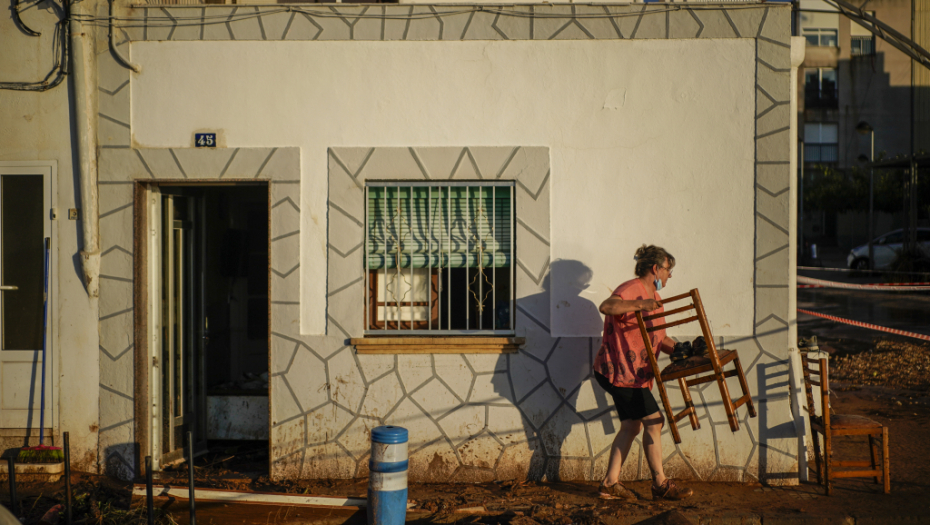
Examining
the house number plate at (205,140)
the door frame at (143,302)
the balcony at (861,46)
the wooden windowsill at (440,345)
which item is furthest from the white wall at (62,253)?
the balcony at (861,46)

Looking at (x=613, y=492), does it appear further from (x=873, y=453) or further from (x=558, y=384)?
(x=873, y=453)

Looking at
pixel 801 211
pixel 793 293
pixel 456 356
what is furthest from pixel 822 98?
pixel 456 356

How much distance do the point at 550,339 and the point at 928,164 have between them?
62.0ft

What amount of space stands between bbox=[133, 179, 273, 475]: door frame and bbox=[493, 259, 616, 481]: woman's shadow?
6.84ft

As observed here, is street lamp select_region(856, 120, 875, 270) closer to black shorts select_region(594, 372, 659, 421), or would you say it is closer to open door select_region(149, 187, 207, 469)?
black shorts select_region(594, 372, 659, 421)

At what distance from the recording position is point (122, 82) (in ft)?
19.2

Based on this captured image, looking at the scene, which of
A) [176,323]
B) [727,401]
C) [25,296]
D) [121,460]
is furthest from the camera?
Answer: [176,323]

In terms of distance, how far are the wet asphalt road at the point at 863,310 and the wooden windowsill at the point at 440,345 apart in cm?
920

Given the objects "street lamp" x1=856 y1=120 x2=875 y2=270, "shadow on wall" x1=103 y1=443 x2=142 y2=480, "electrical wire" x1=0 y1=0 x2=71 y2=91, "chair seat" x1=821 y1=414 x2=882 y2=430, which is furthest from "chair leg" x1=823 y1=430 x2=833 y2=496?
"street lamp" x1=856 y1=120 x2=875 y2=270

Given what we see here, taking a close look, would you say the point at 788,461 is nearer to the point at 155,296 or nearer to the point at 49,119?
the point at 155,296

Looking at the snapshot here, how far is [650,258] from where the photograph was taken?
17.1 ft

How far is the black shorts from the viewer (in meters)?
5.20

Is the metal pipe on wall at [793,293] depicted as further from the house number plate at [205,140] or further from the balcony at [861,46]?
the balcony at [861,46]

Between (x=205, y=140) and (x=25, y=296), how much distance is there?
2.04 m
